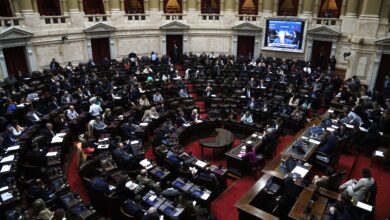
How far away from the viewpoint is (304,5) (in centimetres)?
2356

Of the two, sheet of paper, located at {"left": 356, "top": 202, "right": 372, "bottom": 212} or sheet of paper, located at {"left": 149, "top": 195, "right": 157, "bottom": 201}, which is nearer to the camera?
sheet of paper, located at {"left": 356, "top": 202, "right": 372, "bottom": 212}

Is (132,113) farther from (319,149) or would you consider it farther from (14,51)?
(14,51)

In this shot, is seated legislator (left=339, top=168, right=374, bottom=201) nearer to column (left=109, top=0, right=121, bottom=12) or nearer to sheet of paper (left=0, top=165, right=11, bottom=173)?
sheet of paper (left=0, top=165, right=11, bottom=173)

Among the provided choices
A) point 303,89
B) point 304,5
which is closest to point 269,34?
point 304,5

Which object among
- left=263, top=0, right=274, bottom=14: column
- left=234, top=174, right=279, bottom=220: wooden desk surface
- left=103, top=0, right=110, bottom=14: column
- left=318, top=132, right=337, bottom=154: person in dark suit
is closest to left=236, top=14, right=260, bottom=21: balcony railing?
left=263, top=0, right=274, bottom=14: column

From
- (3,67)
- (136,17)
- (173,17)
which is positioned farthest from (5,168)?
(173,17)

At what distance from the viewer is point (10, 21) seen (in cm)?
1794

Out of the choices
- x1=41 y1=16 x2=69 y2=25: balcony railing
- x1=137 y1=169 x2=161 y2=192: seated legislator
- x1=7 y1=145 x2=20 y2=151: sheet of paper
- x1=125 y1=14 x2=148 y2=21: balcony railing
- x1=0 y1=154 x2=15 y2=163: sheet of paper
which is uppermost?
x1=125 y1=14 x2=148 y2=21: balcony railing

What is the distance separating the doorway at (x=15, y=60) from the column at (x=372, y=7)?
69.7ft

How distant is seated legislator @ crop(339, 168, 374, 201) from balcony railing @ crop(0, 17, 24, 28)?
19434 millimetres

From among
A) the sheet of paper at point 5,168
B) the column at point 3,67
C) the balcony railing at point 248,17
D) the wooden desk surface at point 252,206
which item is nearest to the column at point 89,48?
the column at point 3,67

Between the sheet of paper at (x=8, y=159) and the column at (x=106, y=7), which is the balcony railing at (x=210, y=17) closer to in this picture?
the column at (x=106, y=7)

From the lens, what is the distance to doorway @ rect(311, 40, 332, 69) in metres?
22.8

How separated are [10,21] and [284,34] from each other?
19.3 m
